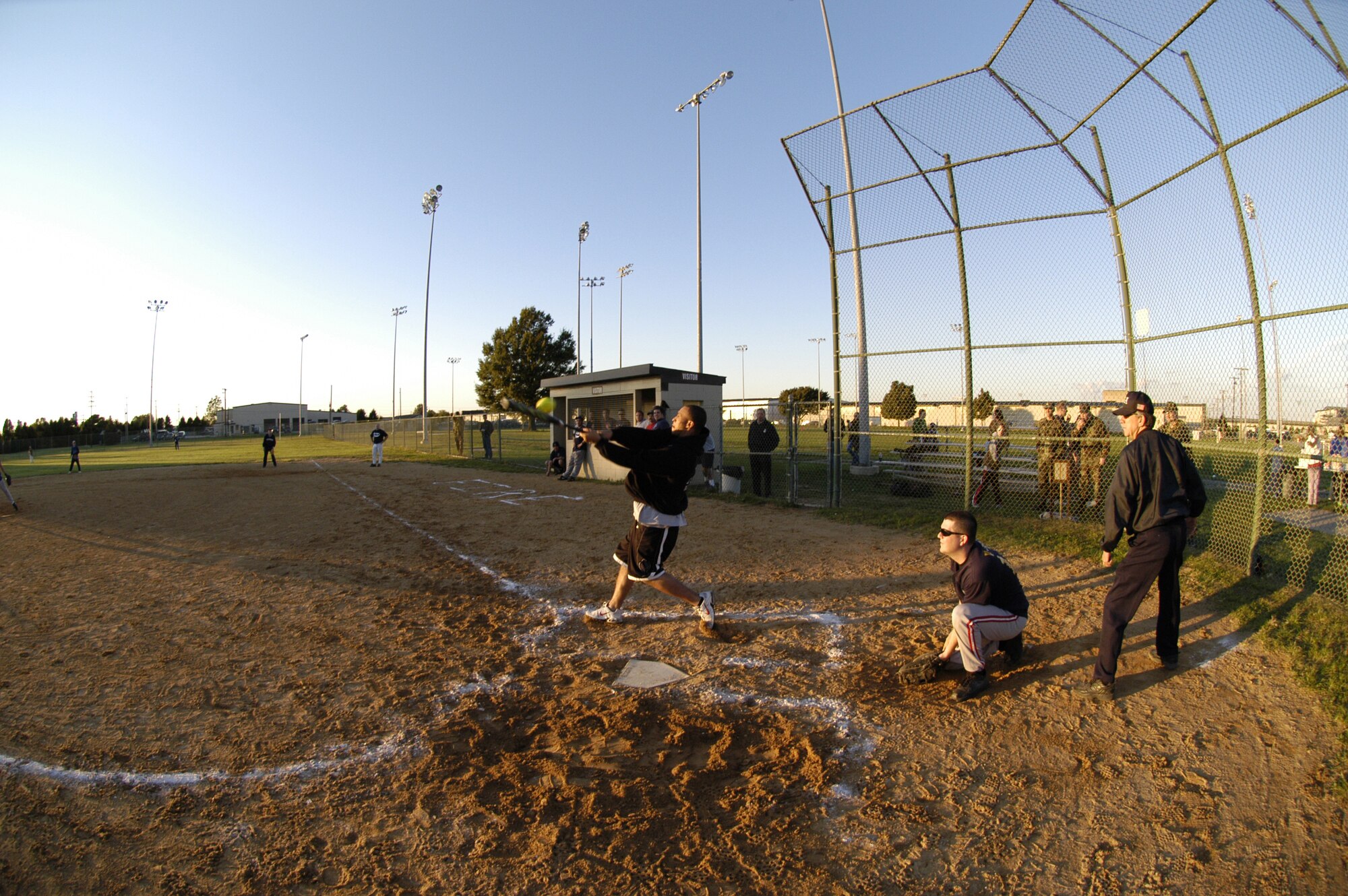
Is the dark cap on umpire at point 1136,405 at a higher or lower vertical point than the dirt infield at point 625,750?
higher

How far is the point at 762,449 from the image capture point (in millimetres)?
12555

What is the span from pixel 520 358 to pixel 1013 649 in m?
57.8

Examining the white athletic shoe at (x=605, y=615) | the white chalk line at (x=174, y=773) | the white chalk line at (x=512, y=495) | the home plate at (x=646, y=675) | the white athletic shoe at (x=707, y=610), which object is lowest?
the white chalk line at (x=174, y=773)

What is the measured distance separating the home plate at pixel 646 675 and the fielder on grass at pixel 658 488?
644 mm

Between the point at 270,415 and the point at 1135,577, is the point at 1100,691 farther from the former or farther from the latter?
the point at 270,415

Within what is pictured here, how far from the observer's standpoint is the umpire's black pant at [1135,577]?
3.98 m

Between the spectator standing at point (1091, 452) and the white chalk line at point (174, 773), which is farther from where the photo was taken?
the spectator standing at point (1091, 452)

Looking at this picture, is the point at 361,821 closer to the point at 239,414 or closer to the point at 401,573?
the point at 401,573

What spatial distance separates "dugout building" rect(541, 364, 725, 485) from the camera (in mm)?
14966

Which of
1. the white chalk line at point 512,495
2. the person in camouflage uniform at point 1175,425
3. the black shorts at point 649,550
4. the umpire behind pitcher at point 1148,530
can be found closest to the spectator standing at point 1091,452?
the person in camouflage uniform at point 1175,425

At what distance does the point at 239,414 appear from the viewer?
125 meters

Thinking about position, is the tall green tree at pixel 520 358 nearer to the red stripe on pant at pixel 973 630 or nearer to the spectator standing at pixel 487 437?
→ the spectator standing at pixel 487 437

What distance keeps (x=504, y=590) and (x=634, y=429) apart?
2.60 meters

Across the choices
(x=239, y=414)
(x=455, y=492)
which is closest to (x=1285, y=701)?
(x=455, y=492)
